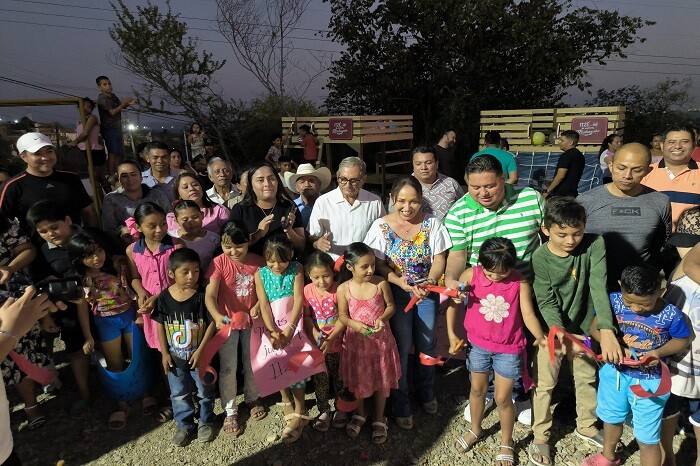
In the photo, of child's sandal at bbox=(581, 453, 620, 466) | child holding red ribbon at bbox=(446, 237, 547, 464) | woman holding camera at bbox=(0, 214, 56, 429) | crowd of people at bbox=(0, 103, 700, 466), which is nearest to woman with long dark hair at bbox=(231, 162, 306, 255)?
crowd of people at bbox=(0, 103, 700, 466)

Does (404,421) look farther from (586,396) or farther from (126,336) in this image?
Result: (126,336)

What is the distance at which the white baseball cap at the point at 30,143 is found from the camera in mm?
3508

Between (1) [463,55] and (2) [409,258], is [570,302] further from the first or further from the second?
(1) [463,55]

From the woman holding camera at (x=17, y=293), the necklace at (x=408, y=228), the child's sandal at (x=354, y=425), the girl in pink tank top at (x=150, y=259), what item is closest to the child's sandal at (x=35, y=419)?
the woman holding camera at (x=17, y=293)

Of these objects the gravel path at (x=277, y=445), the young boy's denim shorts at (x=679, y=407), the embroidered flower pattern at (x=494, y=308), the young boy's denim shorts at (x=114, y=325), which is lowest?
the gravel path at (x=277, y=445)

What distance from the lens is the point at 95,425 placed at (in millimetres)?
3385

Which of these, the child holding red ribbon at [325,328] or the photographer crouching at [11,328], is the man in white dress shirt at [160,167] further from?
the photographer crouching at [11,328]

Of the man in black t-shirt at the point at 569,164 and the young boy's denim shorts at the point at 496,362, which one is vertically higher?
the man in black t-shirt at the point at 569,164

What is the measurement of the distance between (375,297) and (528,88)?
14644 mm

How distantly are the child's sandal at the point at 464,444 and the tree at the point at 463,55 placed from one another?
13.3 meters

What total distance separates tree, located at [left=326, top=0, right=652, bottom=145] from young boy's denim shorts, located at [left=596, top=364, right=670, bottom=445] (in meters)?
13.4

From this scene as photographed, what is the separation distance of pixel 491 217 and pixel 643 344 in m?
1.15

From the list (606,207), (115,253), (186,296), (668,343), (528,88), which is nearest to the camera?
(668,343)

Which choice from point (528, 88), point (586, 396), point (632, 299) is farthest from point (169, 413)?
point (528, 88)
